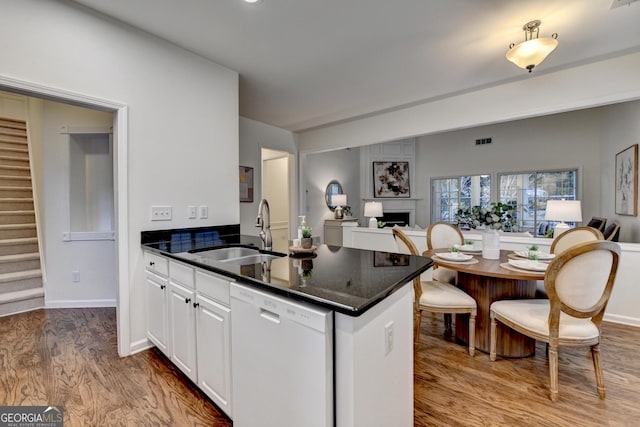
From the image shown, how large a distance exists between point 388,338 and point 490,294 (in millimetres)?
1632

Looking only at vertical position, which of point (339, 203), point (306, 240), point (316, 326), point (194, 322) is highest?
point (339, 203)

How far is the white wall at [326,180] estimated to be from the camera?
6948 mm

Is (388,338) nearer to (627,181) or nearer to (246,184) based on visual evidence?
(246,184)

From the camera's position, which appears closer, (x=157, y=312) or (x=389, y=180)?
(x=157, y=312)

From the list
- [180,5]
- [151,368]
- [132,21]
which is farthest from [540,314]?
[132,21]

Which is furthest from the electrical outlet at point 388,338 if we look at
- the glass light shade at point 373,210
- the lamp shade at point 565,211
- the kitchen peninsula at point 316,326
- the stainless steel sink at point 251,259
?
the glass light shade at point 373,210

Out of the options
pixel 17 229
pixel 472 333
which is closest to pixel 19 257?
pixel 17 229

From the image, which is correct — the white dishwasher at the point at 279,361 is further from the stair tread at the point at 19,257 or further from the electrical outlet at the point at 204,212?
the stair tread at the point at 19,257

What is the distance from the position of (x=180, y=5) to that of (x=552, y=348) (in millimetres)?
3388

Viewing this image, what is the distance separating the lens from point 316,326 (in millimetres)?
1082

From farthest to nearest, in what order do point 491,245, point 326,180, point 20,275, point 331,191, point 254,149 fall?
1. point 331,191
2. point 326,180
3. point 254,149
4. point 20,275
5. point 491,245

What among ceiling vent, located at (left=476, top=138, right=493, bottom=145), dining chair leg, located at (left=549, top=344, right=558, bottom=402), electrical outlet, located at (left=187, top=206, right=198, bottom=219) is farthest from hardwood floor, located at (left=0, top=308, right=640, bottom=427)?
ceiling vent, located at (left=476, top=138, right=493, bottom=145)

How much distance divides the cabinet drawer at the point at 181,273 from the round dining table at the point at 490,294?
6.01 feet

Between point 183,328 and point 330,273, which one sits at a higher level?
point 330,273
